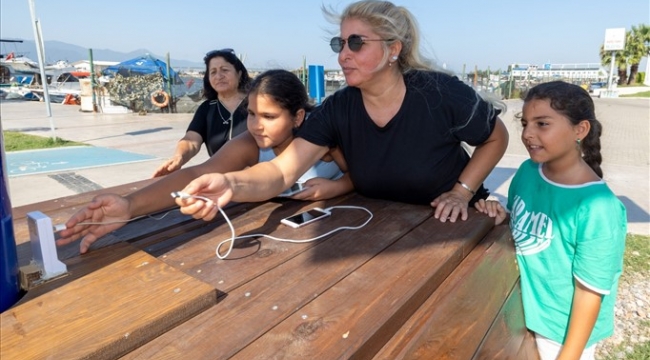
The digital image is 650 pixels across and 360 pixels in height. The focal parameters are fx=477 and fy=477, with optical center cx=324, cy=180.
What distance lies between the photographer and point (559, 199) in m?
1.71

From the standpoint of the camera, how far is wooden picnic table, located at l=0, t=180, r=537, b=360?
1007mm

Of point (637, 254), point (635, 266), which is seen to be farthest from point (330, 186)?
point (637, 254)

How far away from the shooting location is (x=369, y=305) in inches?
47.1

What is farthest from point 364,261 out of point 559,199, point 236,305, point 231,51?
point 231,51

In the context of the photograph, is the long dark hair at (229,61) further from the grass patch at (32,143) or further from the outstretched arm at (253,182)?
the grass patch at (32,143)

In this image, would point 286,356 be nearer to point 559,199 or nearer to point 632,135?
point 559,199

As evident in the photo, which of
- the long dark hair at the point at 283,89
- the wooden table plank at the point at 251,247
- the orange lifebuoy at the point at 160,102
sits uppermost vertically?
the long dark hair at the point at 283,89

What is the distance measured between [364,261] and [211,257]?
48 centimetres

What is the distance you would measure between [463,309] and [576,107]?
2.97 ft

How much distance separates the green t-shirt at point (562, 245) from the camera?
5.17 feet

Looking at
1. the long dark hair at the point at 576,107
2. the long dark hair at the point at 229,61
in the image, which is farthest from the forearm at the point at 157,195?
the long dark hair at the point at 229,61

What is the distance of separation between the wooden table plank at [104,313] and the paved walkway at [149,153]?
1809 millimetres

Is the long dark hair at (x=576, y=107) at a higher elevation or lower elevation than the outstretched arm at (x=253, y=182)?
higher

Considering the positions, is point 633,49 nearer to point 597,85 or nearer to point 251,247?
point 597,85
